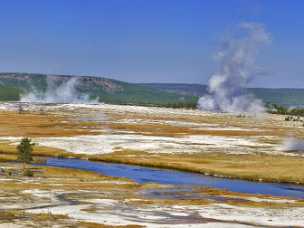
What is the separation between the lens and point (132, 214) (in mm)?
38750

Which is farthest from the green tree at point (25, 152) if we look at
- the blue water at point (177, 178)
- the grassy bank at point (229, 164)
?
the grassy bank at point (229, 164)

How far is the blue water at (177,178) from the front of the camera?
5456 cm

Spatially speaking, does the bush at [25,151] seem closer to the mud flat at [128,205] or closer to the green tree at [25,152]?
the green tree at [25,152]

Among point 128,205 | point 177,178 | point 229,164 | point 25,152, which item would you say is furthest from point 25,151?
point 128,205

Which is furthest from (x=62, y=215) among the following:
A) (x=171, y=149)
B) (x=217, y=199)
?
(x=171, y=149)

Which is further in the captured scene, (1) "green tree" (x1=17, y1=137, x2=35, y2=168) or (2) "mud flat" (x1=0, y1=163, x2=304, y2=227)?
(1) "green tree" (x1=17, y1=137, x2=35, y2=168)

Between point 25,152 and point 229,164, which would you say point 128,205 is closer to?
point 25,152

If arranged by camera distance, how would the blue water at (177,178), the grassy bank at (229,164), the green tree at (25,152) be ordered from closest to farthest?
the blue water at (177,178) → the grassy bank at (229,164) → the green tree at (25,152)

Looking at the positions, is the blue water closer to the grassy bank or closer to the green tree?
the grassy bank

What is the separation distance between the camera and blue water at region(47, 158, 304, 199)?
2148 inches

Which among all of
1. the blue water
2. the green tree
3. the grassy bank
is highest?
the green tree

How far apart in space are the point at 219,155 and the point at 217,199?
32.8 meters

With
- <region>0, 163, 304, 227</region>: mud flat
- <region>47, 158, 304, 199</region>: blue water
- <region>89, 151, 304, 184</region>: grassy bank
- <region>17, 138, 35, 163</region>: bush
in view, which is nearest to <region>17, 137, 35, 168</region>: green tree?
<region>17, 138, 35, 163</region>: bush

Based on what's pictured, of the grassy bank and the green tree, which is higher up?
the green tree
